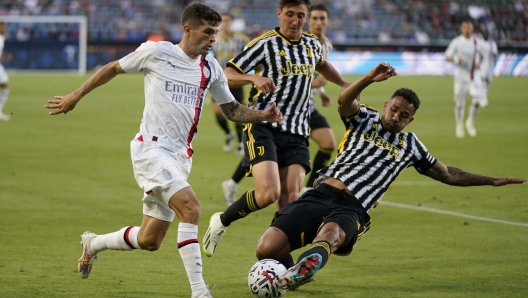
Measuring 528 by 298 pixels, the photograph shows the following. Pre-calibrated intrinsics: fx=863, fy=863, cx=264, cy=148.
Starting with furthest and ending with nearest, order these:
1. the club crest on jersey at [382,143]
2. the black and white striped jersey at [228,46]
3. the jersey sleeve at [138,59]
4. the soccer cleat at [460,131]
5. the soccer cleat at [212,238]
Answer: the soccer cleat at [460,131] < the black and white striped jersey at [228,46] < the soccer cleat at [212,238] < the club crest on jersey at [382,143] < the jersey sleeve at [138,59]

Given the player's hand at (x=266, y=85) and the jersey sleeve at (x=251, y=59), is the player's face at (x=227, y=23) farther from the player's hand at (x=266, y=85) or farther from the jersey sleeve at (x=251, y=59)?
the player's hand at (x=266, y=85)

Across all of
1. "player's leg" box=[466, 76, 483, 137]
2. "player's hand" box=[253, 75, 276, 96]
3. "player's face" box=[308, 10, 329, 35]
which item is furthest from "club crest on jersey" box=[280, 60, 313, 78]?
"player's leg" box=[466, 76, 483, 137]

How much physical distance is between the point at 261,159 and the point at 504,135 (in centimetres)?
1374

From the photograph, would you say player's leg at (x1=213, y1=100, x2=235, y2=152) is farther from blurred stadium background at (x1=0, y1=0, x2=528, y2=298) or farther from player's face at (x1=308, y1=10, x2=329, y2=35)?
player's face at (x1=308, y1=10, x2=329, y2=35)

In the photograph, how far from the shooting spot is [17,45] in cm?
3897

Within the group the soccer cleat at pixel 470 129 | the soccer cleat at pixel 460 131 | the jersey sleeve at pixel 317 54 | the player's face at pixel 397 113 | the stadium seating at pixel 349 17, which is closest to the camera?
the player's face at pixel 397 113

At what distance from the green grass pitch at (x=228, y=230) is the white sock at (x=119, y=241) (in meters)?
0.33

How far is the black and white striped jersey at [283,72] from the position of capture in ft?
26.9

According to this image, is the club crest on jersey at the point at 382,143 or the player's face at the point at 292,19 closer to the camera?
the club crest on jersey at the point at 382,143

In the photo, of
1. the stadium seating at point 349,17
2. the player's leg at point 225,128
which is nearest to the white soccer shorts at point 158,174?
the player's leg at point 225,128

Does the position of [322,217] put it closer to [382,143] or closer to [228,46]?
[382,143]

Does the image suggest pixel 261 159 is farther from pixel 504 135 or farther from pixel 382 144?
pixel 504 135

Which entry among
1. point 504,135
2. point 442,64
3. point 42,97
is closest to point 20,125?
point 42,97

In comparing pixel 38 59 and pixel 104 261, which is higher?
pixel 104 261
